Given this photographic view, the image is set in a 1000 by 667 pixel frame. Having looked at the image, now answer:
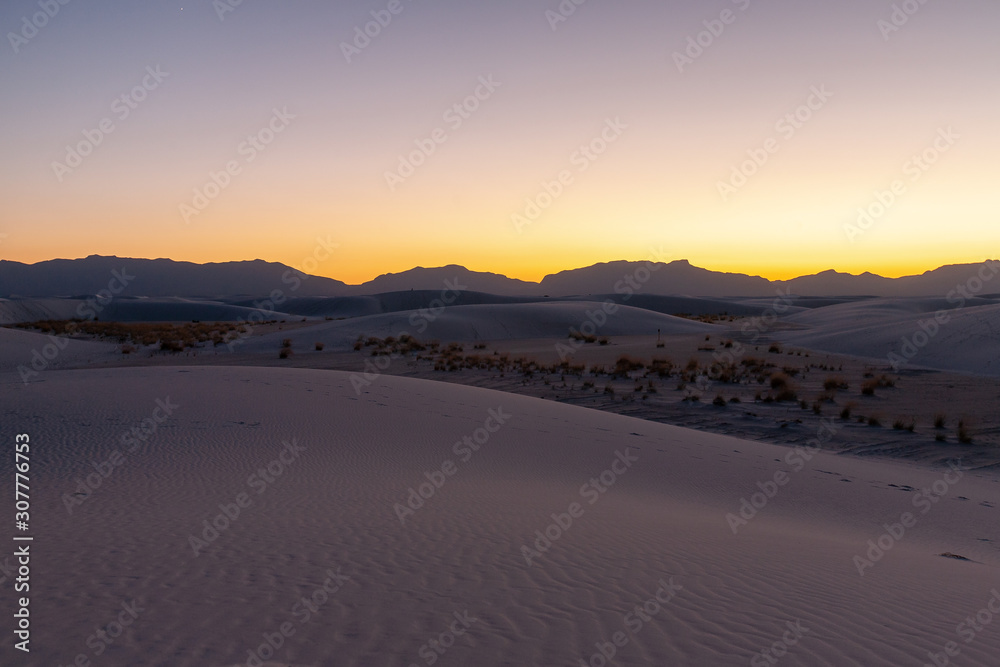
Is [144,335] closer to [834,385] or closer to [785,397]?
[785,397]

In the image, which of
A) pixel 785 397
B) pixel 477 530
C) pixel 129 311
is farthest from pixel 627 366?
pixel 129 311

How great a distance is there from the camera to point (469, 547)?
5.57 metres

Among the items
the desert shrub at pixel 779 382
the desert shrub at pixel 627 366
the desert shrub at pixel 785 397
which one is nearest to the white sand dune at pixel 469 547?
the desert shrub at pixel 785 397

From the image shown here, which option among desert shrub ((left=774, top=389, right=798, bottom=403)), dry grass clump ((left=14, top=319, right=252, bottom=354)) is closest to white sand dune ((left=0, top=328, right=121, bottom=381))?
dry grass clump ((left=14, top=319, right=252, bottom=354))

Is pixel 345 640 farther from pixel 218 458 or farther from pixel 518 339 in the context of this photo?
pixel 518 339

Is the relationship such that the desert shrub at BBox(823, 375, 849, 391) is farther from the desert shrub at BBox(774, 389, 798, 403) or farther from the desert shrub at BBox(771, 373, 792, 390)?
the desert shrub at BBox(774, 389, 798, 403)

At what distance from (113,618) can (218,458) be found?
214 inches

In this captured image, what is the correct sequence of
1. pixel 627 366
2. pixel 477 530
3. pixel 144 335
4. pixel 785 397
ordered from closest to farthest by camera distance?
pixel 477 530
pixel 785 397
pixel 627 366
pixel 144 335

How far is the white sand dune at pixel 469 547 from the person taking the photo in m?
3.79

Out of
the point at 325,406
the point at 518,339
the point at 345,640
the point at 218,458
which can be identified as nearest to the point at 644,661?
the point at 345,640

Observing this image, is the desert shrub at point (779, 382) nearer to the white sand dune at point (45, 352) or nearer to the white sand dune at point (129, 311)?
the white sand dune at point (45, 352)

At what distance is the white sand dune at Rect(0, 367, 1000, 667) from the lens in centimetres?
379

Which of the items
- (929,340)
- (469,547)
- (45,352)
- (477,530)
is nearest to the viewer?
(469,547)

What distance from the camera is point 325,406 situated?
1277 cm
